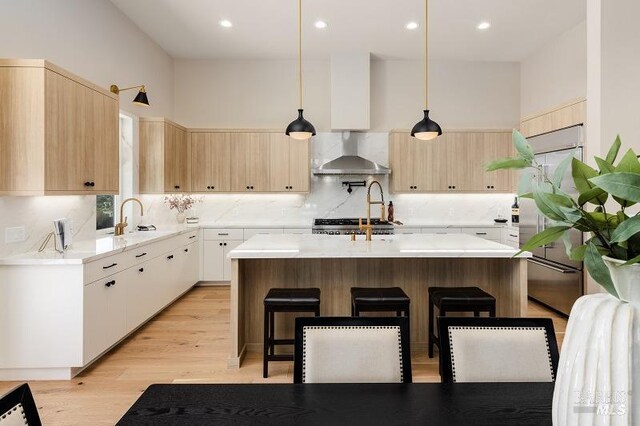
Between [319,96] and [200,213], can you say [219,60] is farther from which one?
[200,213]

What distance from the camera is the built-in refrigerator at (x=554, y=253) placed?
13.7ft

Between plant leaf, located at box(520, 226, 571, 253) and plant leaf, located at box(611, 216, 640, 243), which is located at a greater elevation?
plant leaf, located at box(611, 216, 640, 243)

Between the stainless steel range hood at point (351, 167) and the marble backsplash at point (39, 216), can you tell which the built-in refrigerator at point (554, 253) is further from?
the marble backsplash at point (39, 216)

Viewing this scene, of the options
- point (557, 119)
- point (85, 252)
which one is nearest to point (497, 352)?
point (85, 252)

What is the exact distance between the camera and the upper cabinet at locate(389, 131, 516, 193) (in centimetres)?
609

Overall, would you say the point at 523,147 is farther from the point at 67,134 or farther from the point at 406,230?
the point at 406,230

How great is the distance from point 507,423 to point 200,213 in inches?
231

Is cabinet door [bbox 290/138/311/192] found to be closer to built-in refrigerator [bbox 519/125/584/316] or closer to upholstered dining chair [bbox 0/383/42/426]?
built-in refrigerator [bbox 519/125/584/316]

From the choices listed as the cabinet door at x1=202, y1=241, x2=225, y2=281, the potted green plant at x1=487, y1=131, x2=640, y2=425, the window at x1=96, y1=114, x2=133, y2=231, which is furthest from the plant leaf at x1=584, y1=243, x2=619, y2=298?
the cabinet door at x1=202, y1=241, x2=225, y2=281

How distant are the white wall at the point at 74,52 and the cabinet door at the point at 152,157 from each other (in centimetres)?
27

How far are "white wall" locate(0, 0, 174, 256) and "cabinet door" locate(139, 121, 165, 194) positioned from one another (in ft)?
0.88

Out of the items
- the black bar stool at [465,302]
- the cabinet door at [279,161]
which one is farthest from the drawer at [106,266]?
the cabinet door at [279,161]

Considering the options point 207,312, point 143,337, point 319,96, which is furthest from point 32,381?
point 319,96

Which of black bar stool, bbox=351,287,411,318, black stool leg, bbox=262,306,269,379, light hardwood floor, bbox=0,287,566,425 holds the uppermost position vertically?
black bar stool, bbox=351,287,411,318
